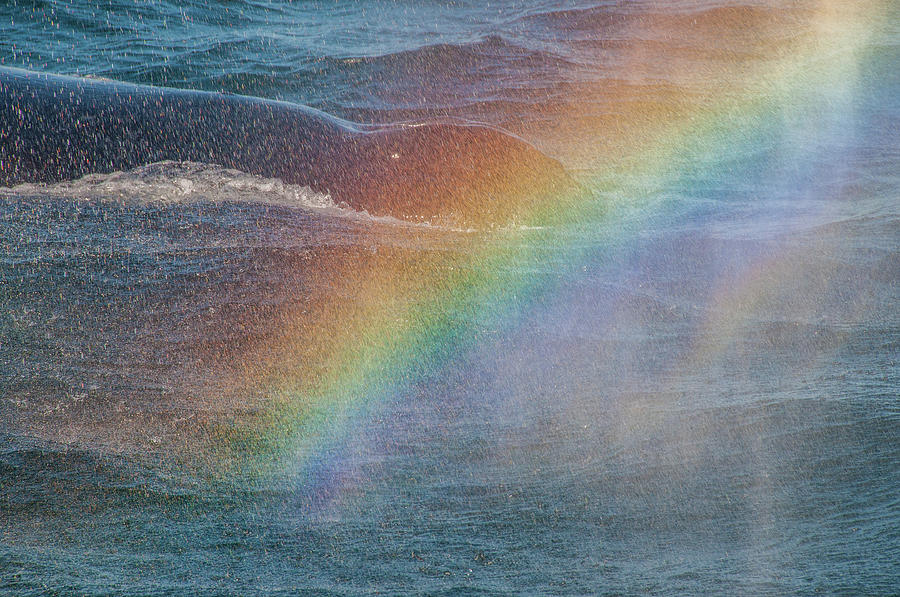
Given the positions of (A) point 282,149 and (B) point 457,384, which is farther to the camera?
(A) point 282,149

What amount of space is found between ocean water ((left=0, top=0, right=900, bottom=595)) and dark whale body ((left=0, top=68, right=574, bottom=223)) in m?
0.09

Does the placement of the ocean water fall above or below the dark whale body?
below

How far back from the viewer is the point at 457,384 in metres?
3.11

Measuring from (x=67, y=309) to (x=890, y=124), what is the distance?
7598 millimetres

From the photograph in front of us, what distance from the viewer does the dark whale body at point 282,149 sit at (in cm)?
535

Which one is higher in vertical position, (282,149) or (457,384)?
(282,149)

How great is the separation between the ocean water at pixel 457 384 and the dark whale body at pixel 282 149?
92mm

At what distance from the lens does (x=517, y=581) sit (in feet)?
6.69

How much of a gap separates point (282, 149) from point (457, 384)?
3013 mm

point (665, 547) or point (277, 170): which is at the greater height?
point (277, 170)

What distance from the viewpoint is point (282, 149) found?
5.59m

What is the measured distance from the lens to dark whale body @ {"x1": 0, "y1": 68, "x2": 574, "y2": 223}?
17.6ft

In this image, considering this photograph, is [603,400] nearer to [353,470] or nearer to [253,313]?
[353,470]

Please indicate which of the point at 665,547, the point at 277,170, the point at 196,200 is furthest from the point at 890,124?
the point at 665,547
